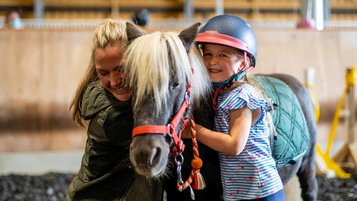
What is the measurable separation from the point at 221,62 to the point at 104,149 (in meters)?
0.59

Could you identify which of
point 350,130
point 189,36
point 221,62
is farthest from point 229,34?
point 350,130

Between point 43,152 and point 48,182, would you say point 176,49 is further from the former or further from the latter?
point 43,152

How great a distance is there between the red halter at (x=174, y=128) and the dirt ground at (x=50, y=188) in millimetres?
2456

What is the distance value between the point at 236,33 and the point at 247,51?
0.29 feet

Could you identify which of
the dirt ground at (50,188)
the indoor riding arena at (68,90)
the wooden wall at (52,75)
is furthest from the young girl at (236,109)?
the wooden wall at (52,75)

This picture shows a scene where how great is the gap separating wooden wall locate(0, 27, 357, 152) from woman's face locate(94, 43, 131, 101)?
3675 mm

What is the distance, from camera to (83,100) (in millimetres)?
2332

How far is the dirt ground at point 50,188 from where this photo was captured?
425 cm

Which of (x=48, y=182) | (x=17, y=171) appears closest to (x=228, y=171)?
(x=48, y=182)

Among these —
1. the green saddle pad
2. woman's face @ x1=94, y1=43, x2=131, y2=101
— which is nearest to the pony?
woman's face @ x1=94, y1=43, x2=131, y2=101

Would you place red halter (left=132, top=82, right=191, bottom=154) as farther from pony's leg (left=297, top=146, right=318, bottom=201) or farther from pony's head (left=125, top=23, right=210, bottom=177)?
pony's leg (left=297, top=146, right=318, bottom=201)

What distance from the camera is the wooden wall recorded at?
18.6 feet

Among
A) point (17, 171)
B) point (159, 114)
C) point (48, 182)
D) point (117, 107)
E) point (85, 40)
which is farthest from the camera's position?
point (85, 40)

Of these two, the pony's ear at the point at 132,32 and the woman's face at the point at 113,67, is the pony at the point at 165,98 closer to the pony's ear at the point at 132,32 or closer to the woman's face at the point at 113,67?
the pony's ear at the point at 132,32
